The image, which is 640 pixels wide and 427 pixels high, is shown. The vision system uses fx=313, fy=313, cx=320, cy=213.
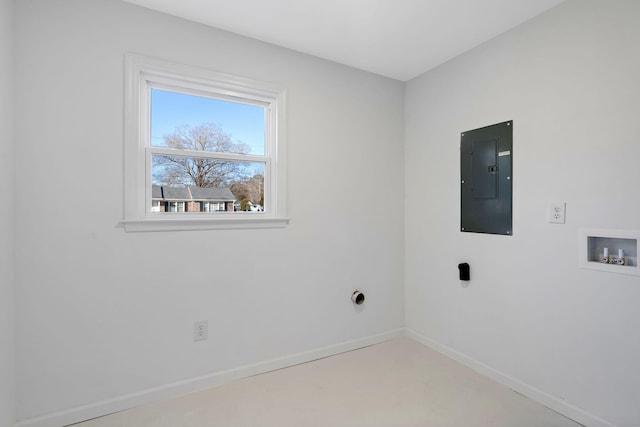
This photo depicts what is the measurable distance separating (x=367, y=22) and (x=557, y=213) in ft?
5.45

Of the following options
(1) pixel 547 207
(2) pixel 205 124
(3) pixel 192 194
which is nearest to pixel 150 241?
(3) pixel 192 194

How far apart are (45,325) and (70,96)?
1245mm

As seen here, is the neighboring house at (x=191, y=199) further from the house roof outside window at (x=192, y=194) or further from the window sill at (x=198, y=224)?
the window sill at (x=198, y=224)

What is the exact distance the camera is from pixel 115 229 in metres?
1.83

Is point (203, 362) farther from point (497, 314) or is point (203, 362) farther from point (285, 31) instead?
point (285, 31)

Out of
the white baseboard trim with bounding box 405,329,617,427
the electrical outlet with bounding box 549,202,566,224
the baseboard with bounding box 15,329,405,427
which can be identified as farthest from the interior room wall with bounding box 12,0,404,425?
the electrical outlet with bounding box 549,202,566,224

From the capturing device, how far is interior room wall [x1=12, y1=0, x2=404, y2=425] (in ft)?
5.44

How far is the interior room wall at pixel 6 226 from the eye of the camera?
1473 millimetres

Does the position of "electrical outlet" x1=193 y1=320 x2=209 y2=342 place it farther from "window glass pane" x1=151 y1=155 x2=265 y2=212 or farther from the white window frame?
"window glass pane" x1=151 y1=155 x2=265 y2=212

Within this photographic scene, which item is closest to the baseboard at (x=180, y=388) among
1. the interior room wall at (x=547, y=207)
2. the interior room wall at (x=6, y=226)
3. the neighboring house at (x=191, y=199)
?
the interior room wall at (x=6, y=226)

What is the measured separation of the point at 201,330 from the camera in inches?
81.5

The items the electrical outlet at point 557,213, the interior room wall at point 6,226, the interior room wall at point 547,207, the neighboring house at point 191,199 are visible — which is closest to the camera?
the interior room wall at point 6,226

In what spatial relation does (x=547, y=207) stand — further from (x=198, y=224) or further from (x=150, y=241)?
(x=150, y=241)

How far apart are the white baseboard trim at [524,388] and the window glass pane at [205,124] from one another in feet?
7.12
